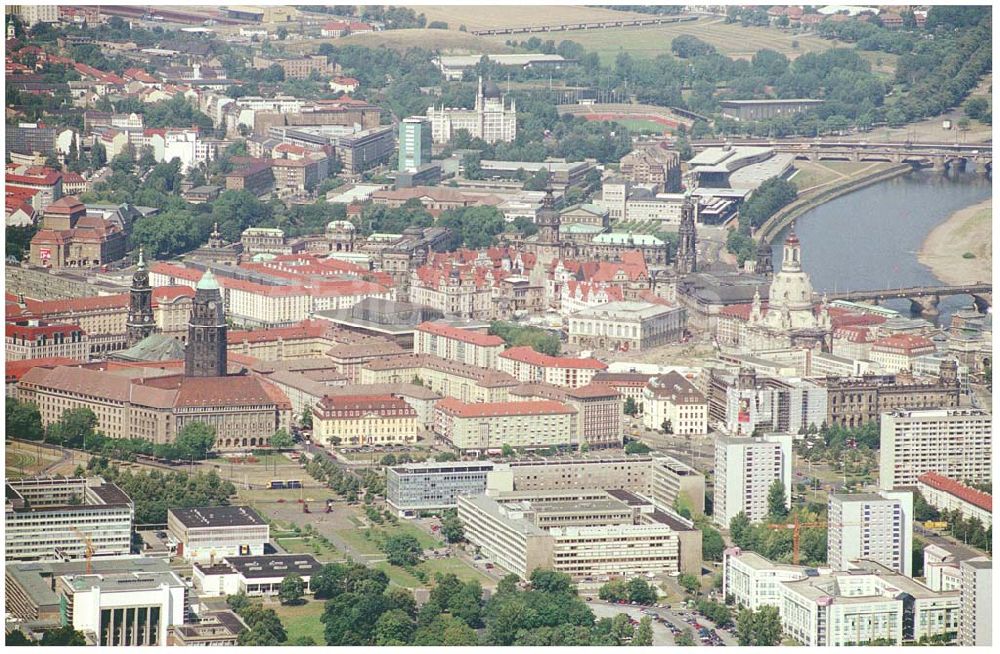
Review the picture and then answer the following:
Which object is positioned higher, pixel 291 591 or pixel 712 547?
pixel 291 591

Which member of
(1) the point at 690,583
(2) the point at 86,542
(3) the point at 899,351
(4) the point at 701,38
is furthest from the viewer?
(4) the point at 701,38

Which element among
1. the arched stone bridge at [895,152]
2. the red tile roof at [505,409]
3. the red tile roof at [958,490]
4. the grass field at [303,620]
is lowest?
the arched stone bridge at [895,152]

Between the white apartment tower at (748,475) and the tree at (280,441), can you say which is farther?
the tree at (280,441)

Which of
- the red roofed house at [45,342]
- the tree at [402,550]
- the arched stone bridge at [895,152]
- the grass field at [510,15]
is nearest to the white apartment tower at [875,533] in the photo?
the tree at [402,550]

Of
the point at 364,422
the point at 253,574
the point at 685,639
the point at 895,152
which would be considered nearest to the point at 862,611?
the point at 685,639

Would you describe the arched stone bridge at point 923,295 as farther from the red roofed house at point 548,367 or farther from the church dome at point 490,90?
the church dome at point 490,90

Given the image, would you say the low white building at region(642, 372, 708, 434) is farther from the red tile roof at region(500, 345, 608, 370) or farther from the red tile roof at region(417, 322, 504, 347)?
the red tile roof at region(417, 322, 504, 347)

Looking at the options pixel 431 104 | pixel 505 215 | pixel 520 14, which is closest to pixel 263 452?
pixel 505 215

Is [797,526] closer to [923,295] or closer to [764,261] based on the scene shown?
[923,295]
